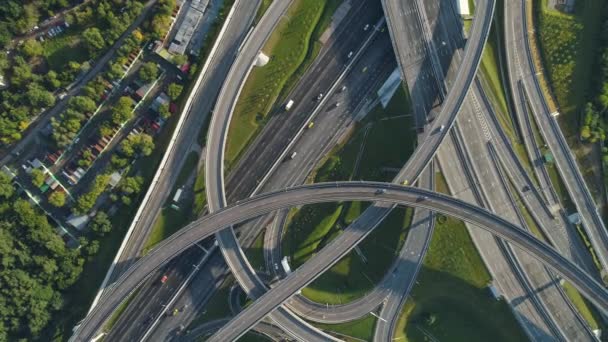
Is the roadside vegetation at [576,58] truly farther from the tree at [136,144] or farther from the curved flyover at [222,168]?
the tree at [136,144]

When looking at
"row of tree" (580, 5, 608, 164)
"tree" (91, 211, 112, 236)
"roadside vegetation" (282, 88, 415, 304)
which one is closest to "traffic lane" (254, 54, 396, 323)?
"roadside vegetation" (282, 88, 415, 304)

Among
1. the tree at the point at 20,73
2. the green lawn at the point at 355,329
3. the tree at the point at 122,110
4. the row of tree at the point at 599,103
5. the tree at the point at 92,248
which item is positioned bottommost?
the tree at the point at 92,248

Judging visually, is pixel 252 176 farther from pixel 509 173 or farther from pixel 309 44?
pixel 509 173

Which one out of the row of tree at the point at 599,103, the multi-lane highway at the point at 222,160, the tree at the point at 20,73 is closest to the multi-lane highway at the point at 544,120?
the row of tree at the point at 599,103

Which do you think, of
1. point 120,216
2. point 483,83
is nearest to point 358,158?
point 483,83

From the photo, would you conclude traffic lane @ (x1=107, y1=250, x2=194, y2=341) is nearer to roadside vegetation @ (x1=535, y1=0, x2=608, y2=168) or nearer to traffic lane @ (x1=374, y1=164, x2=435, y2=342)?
traffic lane @ (x1=374, y1=164, x2=435, y2=342)

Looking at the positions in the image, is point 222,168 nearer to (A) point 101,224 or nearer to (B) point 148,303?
(A) point 101,224
